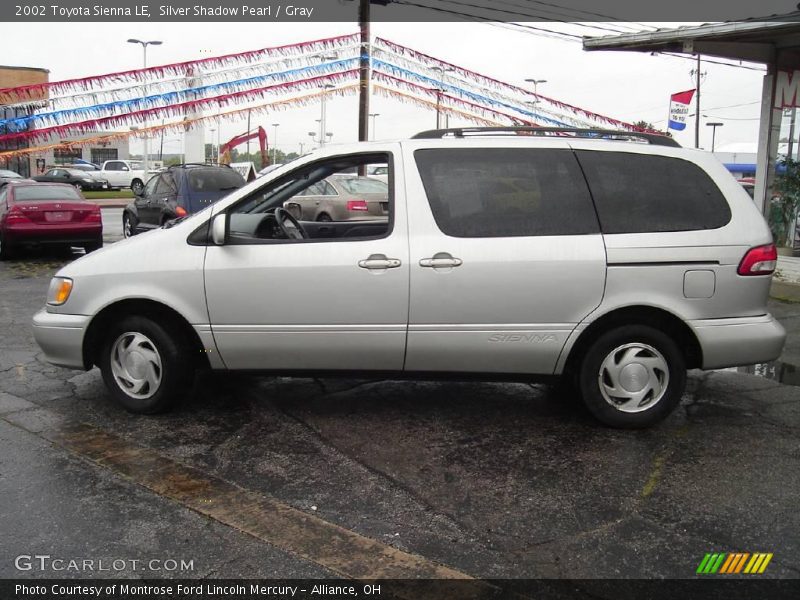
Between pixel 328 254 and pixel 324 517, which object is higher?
pixel 328 254

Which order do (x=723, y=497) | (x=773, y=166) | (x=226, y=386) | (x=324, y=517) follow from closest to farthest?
(x=324, y=517), (x=723, y=497), (x=226, y=386), (x=773, y=166)

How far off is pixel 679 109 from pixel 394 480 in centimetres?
1781

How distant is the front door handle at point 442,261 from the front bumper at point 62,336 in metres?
2.26

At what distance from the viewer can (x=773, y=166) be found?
11672mm

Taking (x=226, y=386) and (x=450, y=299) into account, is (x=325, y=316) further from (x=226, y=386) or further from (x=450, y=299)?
(x=226, y=386)

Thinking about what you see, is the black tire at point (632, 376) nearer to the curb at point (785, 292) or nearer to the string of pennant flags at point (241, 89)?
the curb at point (785, 292)

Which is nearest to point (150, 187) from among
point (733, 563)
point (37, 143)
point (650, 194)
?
point (37, 143)

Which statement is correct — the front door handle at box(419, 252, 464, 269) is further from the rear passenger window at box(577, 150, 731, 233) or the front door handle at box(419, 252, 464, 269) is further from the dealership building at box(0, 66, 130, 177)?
the dealership building at box(0, 66, 130, 177)

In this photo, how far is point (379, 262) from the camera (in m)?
4.50

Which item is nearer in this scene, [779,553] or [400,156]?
[779,553]

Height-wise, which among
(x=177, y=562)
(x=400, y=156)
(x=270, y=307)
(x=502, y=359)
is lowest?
(x=177, y=562)

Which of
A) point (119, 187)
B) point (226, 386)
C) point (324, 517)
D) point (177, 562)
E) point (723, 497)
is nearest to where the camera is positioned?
point (177, 562)

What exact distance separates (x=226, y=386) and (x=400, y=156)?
A: 2.29m

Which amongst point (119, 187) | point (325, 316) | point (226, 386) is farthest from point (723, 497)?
point (119, 187)
